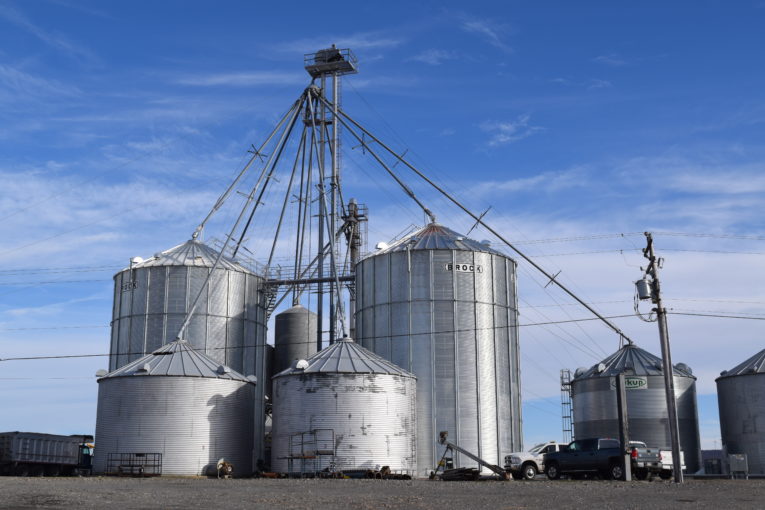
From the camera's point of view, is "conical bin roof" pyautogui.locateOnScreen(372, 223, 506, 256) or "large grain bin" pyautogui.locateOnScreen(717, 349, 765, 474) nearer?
"large grain bin" pyautogui.locateOnScreen(717, 349, 765, 474)

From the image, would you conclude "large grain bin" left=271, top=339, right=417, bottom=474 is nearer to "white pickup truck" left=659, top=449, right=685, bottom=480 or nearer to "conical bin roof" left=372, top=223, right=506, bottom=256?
"conical bin roof" left=372, top=223, right=506, bottom=256

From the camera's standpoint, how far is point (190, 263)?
59531 mm

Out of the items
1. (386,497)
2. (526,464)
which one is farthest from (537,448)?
(386,497)

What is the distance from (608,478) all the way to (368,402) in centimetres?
1352

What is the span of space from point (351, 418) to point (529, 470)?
395 inches

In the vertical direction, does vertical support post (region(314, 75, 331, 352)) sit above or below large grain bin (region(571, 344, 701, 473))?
above

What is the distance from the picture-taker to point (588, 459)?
40.2 m

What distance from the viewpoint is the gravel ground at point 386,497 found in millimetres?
23031

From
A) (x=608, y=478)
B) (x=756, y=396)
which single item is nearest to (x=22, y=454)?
(x=608, y=478)

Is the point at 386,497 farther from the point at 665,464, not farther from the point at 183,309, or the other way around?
the point at 183,309

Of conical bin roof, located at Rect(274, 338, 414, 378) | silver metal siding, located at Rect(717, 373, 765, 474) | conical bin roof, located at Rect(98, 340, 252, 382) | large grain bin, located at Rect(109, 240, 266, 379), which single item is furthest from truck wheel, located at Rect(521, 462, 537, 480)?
large grain bin, located at Rect(109, 240, 266, 379)

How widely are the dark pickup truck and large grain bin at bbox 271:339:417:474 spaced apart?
928 centimetres

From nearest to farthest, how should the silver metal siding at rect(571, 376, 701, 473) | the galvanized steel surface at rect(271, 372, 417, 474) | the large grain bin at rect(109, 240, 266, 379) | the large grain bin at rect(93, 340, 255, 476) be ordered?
1. the galvanized steel surface at rect(271, 372, 417, 474)
2. the large grain bin at rect(93, 340, 255, 476)
3. the silver metal siding at rect(571, 376, 701, 473)
4. the large grain bin at rect(109, 240, 266, 379)

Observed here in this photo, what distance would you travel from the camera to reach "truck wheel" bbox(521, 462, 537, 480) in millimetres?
41938
